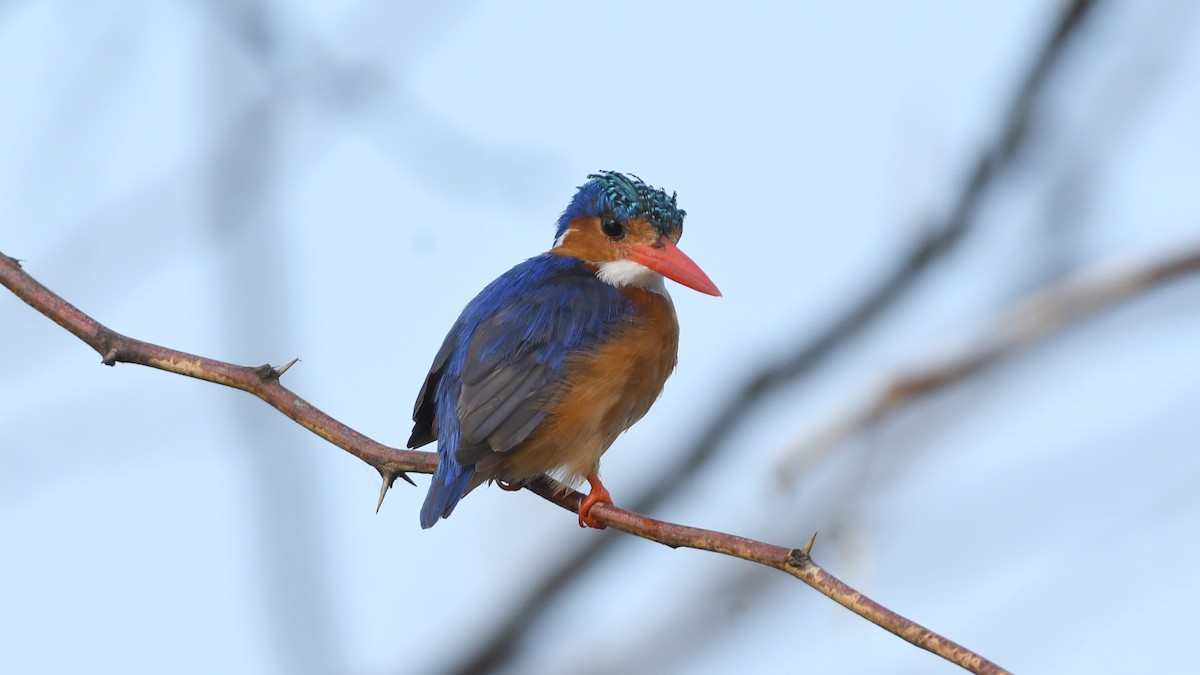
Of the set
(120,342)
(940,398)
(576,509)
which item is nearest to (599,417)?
(576,509)

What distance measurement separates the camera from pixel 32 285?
10.0ft

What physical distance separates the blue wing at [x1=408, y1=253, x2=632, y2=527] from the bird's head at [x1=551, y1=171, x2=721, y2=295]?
150 mm

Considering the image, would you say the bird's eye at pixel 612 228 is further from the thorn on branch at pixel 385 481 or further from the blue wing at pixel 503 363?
the thorn on branch at pixel 385 481

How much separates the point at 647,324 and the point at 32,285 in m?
1.93

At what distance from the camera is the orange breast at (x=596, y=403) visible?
4102 millimetres

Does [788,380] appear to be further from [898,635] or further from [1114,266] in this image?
[898,635]

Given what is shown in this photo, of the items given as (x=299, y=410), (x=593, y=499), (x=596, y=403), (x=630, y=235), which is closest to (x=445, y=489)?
(x=593, y=499)

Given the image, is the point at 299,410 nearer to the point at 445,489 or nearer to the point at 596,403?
the point at 445,489

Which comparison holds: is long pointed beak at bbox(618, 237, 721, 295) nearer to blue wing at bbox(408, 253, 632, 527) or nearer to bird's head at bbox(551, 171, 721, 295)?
bird's head at bbox(551, 171, 721, 295)

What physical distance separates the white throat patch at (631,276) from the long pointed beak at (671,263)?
1.1 inches

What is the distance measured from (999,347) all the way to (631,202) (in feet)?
4.27

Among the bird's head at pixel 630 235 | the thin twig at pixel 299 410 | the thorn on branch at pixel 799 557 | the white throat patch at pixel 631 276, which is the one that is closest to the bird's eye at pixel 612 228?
the bird's head at pixel 630 235

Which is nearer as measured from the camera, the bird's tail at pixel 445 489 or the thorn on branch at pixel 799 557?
the thorn on branch at pixel 799 557

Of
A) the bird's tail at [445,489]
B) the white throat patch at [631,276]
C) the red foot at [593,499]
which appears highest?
the white throat patch at [631,276]
